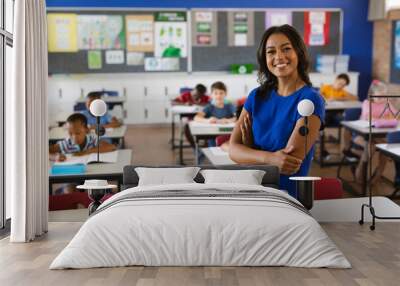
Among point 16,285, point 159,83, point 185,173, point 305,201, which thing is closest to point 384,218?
point 305,201

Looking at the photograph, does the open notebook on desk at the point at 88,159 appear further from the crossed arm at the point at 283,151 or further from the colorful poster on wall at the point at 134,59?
the colorful poster on wall at the point at 134,59

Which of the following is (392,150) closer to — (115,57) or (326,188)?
(326,188)

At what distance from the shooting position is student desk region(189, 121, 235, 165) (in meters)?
7.18

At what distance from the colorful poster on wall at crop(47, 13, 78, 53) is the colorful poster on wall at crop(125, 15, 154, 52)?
101 cm

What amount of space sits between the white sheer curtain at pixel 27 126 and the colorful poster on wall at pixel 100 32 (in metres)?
8.75

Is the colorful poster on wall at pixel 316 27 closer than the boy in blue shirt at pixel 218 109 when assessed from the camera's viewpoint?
No

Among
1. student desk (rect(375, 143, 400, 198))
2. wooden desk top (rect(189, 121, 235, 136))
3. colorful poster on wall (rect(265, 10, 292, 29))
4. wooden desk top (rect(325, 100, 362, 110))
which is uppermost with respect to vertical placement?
colorful poster on wall (rect(265, 10, 292, 29))

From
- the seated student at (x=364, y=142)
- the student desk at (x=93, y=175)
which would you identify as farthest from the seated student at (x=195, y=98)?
the student desk at (x=93, y=175)

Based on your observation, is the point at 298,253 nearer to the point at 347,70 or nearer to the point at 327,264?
the point at 327,264

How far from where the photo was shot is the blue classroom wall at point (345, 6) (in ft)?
43.3

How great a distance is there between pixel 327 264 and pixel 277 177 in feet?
3.34

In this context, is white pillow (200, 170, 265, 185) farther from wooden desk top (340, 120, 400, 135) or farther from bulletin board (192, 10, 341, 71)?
bulletin board (192, 10, 341, 71)

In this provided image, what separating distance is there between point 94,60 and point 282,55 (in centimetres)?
963

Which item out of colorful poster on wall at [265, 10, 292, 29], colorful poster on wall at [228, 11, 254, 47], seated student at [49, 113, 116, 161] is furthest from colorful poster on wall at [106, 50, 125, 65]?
seated student at [49, 113, 116, 161]
